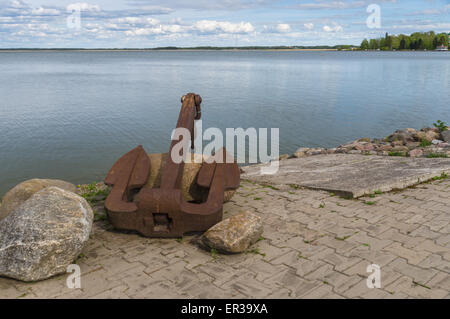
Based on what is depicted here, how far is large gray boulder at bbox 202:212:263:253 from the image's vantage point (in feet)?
12.1

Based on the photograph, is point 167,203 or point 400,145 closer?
point 167,203

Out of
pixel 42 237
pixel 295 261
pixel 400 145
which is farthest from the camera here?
pixel 400 145

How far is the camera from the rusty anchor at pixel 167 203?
3832 mm

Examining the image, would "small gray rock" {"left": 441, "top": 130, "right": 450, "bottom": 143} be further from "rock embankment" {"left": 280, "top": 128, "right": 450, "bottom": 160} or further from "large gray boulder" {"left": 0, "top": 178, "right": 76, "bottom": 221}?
"large gray boulder" {"left": 0, "top": 178, "right": 76, "bottom": 221}

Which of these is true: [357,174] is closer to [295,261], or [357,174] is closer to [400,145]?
[295,261]

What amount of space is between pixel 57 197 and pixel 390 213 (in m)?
3.66

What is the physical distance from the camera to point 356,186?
544 cm

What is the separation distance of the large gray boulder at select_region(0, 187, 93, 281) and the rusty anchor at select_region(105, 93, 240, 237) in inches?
19.3

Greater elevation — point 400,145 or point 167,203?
point 167,203

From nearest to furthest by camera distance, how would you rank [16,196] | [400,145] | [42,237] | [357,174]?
[42,237] → [16,196] → [357,174] → [400,145]

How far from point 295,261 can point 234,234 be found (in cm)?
61

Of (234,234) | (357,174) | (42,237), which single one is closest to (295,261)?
(234,234)

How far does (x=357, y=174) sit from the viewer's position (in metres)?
6.36

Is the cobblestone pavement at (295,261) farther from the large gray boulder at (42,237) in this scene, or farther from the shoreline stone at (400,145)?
the shoreline stone at (400,145)
